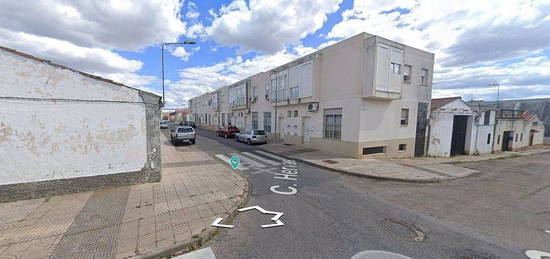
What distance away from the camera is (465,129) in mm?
17531

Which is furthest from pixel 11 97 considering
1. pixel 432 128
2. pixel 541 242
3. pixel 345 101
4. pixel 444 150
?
pixel 444 150

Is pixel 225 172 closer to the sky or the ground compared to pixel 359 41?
closer to the ground

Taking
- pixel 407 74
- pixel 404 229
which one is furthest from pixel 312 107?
pixel 404 229

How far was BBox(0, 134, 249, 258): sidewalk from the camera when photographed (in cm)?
310

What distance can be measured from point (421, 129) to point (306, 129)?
344 inches

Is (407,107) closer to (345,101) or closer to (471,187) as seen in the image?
(345,101)

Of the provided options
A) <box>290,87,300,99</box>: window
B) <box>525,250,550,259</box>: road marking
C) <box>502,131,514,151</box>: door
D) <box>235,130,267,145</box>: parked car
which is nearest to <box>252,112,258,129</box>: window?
<box>235,130,267,145</box>: parked car

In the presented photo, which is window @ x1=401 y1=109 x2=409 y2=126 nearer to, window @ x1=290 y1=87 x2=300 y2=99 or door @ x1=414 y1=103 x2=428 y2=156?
door @ x1=414 y1=103 x2=428 y2=156

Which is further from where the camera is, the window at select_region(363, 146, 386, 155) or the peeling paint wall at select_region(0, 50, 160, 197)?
the window at select_region(363, 146, 386, 155)

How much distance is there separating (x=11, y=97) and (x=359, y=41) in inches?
559

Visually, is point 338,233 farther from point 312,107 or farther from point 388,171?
point 312,107

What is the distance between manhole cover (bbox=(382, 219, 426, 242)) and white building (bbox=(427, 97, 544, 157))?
47.8 ft

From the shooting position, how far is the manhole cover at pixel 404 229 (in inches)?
150

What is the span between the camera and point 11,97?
4.57 meters
